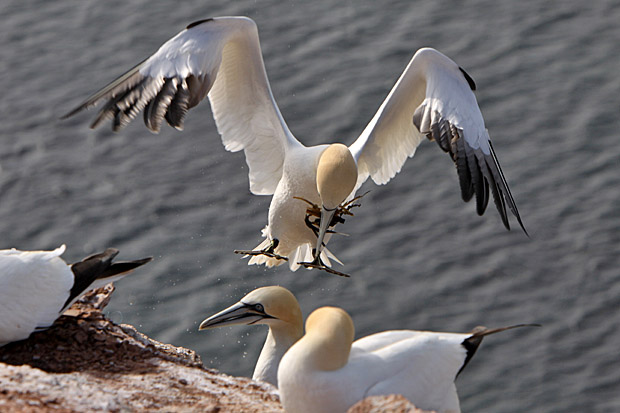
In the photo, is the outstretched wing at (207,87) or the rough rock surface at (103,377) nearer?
the rough rock surface at (103,377)

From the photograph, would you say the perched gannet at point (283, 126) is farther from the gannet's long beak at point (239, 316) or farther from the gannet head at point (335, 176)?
→ the gannet's long beak at point (239, 316)

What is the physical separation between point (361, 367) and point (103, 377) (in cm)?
131

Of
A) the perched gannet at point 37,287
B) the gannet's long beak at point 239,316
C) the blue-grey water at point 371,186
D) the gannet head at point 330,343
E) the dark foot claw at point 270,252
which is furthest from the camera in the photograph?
the blue-grey water at point 371,186

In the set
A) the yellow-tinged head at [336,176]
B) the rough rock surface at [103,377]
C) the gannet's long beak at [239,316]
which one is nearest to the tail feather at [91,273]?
the rough rock surface at [103,377]

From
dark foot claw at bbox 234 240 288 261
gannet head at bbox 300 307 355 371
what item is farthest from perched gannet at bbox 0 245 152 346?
dark foot claw at bbox 234 240 288 261

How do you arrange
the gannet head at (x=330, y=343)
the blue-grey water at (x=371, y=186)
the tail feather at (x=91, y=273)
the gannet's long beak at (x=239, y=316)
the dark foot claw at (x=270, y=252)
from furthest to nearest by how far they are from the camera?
the blue-grey water at (x=371, y=186)
the dark foot claw at (x=270, y=252)
the gannet's long beak at (x=239, y=316)
the tail feather at (x=91, y=273)
the gannet head at (x=330, y=343)

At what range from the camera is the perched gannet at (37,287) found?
17.3 ft

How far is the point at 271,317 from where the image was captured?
6137 millimetres

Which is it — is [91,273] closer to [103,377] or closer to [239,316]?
[103,377]

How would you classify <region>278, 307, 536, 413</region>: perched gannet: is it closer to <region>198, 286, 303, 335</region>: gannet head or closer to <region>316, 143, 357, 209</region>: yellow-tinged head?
<region>198, 286, 303, 335</region>: gannet head

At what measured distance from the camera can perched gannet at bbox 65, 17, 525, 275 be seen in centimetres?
656

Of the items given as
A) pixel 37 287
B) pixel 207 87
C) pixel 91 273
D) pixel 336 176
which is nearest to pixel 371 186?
pixel 207 87

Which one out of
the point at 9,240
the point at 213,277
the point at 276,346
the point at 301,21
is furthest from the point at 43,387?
the point at 301,21

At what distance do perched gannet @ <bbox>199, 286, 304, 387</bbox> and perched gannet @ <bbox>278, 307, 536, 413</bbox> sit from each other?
1266 mm
